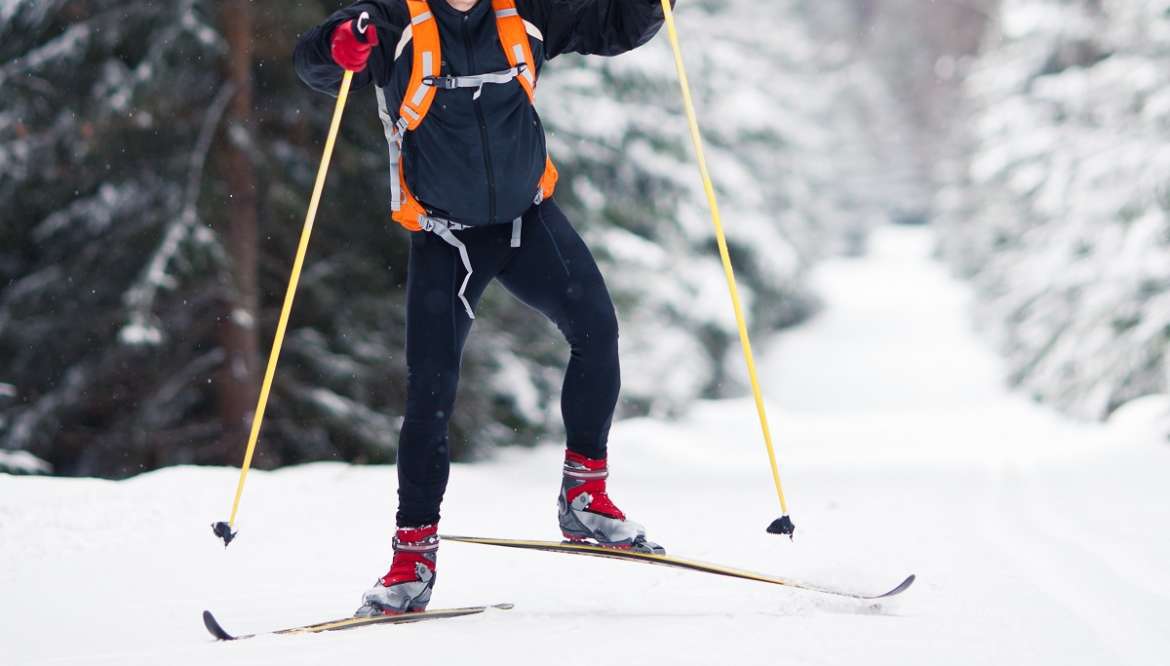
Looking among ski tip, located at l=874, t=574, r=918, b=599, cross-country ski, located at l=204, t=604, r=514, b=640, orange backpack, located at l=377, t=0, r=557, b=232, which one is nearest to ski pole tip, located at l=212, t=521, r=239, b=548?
cross-country ski, located at l=204, t=604, r=514, b=640

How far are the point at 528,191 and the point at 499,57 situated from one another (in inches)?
18.7

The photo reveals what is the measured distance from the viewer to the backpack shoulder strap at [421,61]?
3.58 meters

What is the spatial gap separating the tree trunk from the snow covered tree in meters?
10.7

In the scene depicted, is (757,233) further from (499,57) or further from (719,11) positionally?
(499,57)

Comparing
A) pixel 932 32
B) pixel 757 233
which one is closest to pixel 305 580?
pixel 757 233

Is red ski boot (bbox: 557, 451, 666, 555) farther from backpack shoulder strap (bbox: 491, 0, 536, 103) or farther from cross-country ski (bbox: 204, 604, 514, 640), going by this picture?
backpack shoulder strap (bbox: 491, 0, 536, 103)

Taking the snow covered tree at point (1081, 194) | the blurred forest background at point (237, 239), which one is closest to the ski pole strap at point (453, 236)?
the blurred forest background at point (237, 239)

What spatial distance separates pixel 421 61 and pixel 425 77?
53mm

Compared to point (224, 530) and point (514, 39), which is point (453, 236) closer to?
point (514, 39)

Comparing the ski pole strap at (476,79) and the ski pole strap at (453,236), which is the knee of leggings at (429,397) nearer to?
the ski pole strap at (453,236)

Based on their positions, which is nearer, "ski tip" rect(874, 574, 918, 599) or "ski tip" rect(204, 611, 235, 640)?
"ski tip" rect(204, 611, 235, 640)

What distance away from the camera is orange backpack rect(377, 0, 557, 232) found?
141 inches

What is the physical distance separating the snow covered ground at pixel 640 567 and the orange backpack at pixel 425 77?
1.48 m

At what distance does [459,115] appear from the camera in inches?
144
